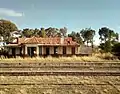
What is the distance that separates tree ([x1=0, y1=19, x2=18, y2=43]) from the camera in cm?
5820

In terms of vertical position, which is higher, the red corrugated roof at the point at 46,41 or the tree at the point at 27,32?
the tree at the point at 27,32

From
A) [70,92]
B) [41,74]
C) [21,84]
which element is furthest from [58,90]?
[41,74]

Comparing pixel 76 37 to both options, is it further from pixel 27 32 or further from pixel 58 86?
pixel 58 86

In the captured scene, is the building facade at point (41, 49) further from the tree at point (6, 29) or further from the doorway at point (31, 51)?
the tree at point (6, 29)

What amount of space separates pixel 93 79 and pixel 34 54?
27166 mm

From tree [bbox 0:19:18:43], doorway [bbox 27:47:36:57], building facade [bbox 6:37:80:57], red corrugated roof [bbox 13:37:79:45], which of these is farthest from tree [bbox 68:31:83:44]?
doorway [bbox 27:47:36:57]

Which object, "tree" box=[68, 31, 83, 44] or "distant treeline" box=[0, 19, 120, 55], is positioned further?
"tree" box=[68, 31, 83, 44]

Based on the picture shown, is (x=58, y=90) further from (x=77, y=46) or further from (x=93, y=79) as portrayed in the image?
(x=77, y=46)

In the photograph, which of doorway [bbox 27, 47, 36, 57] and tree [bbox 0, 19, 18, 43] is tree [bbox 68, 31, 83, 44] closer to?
tree [bbox 0, 19, 18, 43]

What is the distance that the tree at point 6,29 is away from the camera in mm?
58200

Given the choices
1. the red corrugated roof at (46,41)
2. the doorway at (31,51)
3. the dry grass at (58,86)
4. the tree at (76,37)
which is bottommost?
the dry grass at (58,86)

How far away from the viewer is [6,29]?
59344 millimetres

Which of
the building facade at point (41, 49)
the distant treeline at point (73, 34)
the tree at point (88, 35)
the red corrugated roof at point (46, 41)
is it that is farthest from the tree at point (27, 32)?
the building facade at point (41, 49)

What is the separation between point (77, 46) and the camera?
42.6 meters
